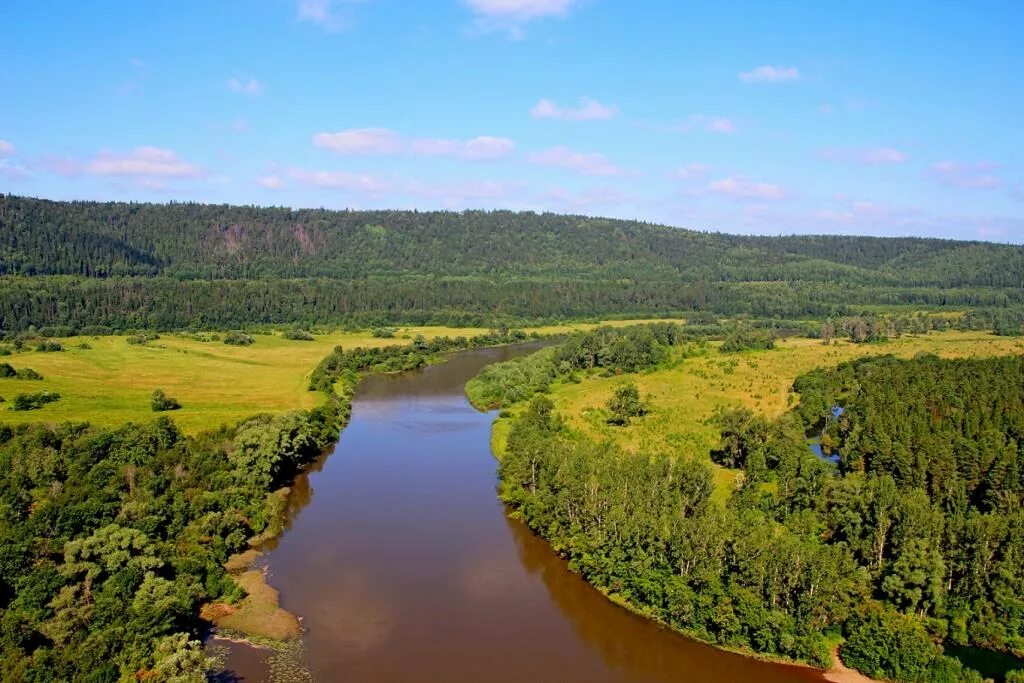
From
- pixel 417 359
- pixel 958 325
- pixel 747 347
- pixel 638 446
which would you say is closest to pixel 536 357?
pixel 417 359

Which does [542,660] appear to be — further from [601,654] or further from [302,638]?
[302,638]

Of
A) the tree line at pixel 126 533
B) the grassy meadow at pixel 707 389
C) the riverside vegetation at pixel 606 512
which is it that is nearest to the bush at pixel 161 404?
the riverside vegetation at pixel 606 512

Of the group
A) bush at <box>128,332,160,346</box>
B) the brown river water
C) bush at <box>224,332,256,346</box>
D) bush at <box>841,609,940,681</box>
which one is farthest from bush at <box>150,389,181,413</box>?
bush at <box>841,609,940,681</box>

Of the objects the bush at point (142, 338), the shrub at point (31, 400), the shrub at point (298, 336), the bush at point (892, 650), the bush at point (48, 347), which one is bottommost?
the bush at point (892, 650)

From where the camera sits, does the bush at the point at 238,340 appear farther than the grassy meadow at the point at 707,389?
Yes

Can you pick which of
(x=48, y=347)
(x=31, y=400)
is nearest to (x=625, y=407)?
(x=31, y=400)

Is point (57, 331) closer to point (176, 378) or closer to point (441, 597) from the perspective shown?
point (176, 378)

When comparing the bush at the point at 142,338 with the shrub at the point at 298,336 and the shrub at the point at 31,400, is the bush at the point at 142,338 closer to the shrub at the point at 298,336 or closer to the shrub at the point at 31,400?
the shrub at the point at 298,336
